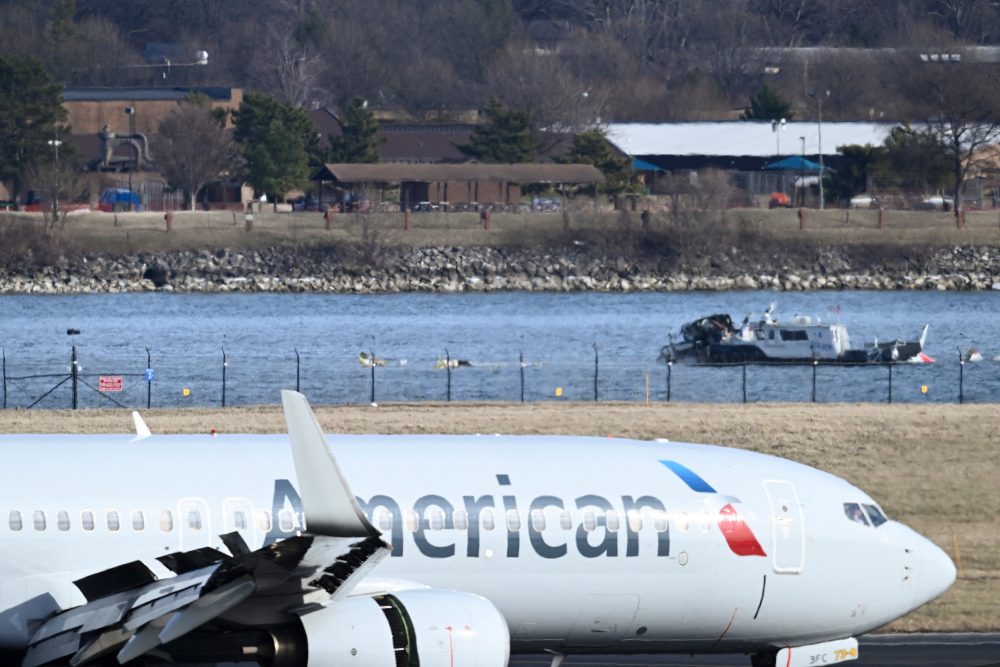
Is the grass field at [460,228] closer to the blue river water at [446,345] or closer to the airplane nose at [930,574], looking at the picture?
the blue river water at [446,345]

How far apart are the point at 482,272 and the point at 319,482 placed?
127 meters

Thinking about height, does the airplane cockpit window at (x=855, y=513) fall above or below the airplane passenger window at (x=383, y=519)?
below

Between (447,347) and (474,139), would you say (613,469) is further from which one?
(474,139)

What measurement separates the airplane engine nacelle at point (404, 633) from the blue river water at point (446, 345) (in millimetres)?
44044

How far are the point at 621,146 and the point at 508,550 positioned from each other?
541ft

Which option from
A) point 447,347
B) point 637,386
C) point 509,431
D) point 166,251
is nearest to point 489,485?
point 509,431

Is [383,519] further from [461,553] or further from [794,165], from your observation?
[794,165]

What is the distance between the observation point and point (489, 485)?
943 inches

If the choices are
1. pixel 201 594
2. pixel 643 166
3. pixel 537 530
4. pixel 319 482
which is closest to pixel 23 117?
pixel 643 166

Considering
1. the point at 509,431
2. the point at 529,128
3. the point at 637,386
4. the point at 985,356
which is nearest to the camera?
the point at 509,431

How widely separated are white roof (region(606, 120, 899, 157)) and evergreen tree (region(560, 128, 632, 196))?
47.5 feet

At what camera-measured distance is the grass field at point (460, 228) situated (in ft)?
486

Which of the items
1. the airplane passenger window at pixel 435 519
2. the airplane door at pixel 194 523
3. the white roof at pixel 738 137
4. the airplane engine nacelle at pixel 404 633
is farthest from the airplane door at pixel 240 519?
the white roof at pixel 738 137

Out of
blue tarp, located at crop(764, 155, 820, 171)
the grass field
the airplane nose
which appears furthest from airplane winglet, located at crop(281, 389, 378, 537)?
blue tarp, located at crop(764, 155, 820, 171)
